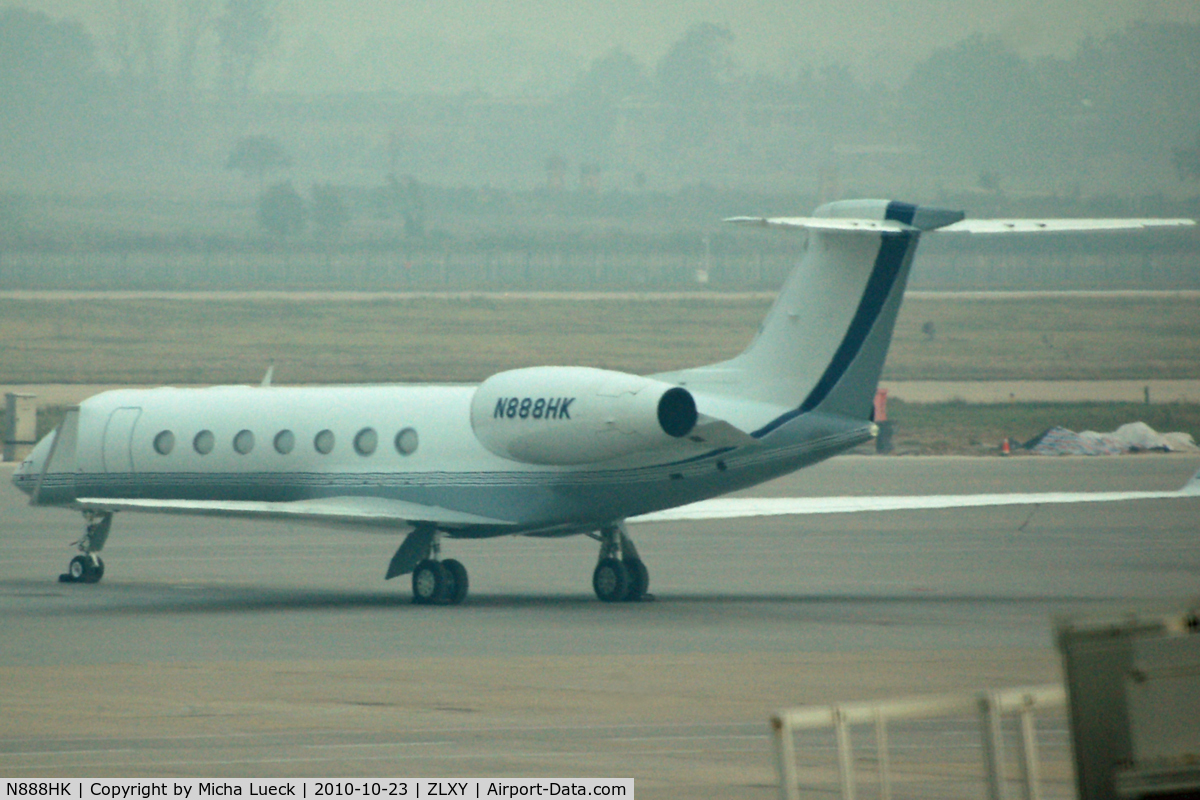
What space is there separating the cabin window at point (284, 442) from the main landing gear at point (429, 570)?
108 inches

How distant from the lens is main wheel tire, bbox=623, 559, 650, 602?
961 inches

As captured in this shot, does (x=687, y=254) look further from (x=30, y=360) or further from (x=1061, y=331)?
(x=30, y=360)

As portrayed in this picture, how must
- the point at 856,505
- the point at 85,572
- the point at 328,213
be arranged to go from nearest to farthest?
the point at 856,505, the point at 85,572, the point at 328,213

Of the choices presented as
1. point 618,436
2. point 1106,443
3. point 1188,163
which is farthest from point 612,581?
point 1188,163

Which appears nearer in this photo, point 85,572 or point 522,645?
point 522,645

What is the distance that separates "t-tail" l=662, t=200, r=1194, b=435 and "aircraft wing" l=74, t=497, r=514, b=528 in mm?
3549

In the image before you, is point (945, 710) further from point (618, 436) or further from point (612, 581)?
point (612, 581)

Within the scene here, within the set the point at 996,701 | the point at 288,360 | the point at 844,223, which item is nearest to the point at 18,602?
the point at 844,223

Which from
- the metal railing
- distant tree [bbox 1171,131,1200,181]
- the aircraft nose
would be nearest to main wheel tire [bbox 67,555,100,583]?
the aircraft nose

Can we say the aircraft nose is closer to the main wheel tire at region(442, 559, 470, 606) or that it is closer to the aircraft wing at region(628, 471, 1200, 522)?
the main wheel tire at region(442, 559, 470, 606)

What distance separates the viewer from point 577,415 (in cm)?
2306

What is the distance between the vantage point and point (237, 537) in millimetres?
37875

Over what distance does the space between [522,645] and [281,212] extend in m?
143

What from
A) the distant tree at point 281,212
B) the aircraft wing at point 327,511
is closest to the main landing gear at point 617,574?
the aircraft wing at point 327,511
